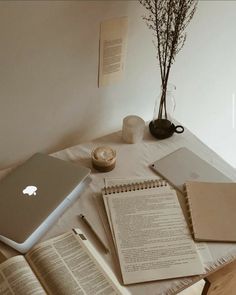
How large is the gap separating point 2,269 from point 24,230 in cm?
11

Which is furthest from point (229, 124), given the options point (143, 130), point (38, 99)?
point (38, 99)

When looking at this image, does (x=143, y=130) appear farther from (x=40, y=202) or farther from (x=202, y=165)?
(x=40, y=202)

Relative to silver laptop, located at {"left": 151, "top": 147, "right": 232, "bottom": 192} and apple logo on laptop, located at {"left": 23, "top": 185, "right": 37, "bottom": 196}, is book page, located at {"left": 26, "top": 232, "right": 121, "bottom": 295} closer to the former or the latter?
apple logo on laptop, located at {"left": 23, "top": 185, "right": 37, "bottom": 196}

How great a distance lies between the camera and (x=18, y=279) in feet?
2.56

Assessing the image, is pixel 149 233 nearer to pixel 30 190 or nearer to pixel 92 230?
pixel 92 230

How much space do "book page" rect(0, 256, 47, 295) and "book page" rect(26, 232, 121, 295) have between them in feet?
0.08

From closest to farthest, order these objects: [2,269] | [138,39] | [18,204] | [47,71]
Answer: [2,269] < [18,204] < [47,71] < [138,39]

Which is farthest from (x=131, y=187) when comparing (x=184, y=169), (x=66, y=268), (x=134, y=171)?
(x=66, y=268)

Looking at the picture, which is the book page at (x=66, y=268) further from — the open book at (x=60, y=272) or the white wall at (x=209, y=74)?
the white wall at (x=209, y=74)

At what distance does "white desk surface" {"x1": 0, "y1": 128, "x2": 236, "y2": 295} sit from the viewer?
0.84 metres

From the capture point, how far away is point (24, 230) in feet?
2.94

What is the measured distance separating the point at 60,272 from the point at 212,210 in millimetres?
438

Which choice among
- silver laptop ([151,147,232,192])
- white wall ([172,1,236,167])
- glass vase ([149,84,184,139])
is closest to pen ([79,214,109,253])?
silver laptop ([151,147,232,192])

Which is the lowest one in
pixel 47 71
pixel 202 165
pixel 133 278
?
pixel 133 278
